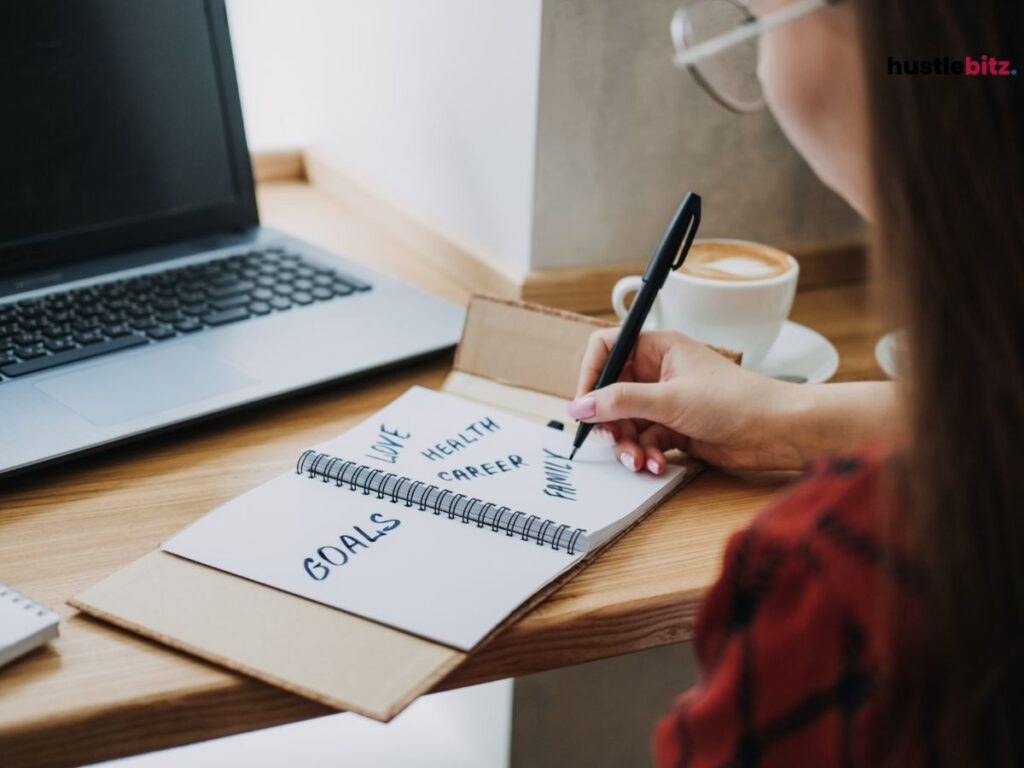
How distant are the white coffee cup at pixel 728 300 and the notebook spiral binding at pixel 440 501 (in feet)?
0.79

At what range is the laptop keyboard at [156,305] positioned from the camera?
30.7 inches

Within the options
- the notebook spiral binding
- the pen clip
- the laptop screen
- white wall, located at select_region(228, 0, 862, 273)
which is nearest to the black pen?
the pen clip

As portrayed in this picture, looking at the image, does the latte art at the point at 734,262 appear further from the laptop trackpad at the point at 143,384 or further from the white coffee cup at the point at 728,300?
the laptop trackpad at the point at 143,384

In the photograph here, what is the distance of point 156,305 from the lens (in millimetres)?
853

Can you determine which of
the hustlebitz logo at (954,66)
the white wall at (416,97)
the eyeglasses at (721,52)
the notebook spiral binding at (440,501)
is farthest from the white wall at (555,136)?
the hustlebitz logo at (954,66)

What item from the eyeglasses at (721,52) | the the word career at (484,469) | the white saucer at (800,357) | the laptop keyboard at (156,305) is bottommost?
the white saucer at (800,357)

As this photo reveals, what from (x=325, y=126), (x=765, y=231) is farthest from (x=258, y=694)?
(x=325, y=126)

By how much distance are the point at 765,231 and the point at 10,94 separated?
68cm

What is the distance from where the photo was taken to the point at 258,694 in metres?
0.50

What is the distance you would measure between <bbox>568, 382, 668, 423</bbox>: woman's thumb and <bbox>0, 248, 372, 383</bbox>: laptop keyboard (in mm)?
297

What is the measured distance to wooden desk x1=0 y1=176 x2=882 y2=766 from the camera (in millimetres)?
488

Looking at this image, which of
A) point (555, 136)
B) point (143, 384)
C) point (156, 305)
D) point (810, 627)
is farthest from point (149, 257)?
point (810, 627)

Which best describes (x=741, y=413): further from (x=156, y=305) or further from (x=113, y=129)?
(x=113, y=129)

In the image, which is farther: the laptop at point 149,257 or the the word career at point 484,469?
the laptop at point 149,257
